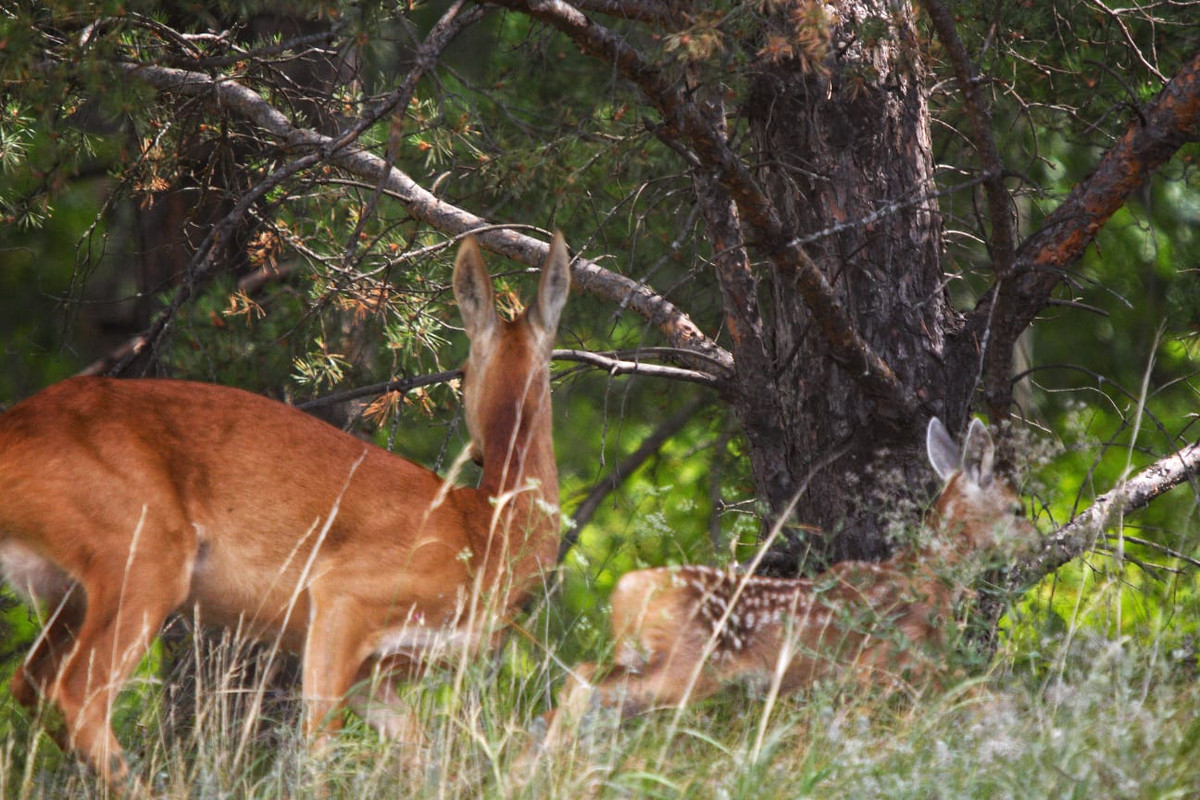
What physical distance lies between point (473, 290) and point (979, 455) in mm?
2030

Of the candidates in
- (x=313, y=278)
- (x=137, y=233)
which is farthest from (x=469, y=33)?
(x=313, y=278)

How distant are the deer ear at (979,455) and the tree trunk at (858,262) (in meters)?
0.34

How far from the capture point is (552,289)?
529 centimetres

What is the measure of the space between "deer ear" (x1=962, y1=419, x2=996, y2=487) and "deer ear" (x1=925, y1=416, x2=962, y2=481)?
4 centimetres

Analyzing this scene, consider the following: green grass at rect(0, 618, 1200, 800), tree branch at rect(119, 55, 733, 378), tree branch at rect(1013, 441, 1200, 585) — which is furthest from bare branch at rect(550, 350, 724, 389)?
green grass at rect(0, 618, 1200, 800)

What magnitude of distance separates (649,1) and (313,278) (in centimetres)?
226

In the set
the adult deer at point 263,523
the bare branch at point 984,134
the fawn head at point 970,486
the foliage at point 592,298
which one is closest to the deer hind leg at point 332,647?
the adult deer at point 263,523

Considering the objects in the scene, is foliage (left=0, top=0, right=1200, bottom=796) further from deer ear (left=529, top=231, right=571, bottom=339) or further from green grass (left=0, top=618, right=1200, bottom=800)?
deer ear (left=529, top=231, right=571, bottom=339)

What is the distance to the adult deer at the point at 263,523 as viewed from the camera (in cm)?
452

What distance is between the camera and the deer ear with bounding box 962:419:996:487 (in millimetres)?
5309

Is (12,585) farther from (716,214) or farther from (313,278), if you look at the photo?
(716,214)

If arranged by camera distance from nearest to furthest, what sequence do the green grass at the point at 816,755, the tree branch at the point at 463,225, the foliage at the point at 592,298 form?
the green grass at the point at 816,755 → the foliage at the point at 592,298 → the tree branch at the point at 463,225

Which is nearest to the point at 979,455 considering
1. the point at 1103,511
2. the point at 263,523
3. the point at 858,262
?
the point at 1103,511

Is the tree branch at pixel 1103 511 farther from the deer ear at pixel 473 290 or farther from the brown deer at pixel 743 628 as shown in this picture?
the deer ear at pixel 473 290
